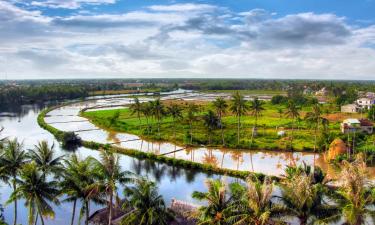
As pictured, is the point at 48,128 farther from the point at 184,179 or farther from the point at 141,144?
the point at 184,179

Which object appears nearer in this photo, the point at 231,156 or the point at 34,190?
the point at 34,190

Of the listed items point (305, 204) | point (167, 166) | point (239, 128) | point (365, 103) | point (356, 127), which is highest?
point (305, 204)

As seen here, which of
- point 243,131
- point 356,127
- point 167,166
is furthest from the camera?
point 243,131

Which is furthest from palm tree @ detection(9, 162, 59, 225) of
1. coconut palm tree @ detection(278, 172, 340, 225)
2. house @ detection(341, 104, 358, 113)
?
house @ detection(341, 104, 358, 113)

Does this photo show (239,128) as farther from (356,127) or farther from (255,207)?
(255,207)

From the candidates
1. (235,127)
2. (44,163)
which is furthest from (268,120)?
(44,163)

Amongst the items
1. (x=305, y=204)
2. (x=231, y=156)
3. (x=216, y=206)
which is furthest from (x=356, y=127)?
(x=216, y=206)

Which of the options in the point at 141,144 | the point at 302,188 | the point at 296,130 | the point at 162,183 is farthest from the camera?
the point at 296,130

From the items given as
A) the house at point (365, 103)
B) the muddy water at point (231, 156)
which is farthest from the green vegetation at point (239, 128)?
the house at point (365, 103)
